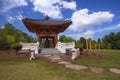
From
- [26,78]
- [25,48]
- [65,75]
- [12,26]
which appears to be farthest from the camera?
[12,26]

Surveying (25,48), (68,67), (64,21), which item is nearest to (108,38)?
(64,21)

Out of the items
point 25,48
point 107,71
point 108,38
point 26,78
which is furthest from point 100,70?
point 108,38

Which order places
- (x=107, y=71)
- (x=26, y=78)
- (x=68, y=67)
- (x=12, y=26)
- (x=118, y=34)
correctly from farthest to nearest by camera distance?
(x=118, y=34), (x=12, y=26), (x=68, y=67), (x=107, y=71), (x=26, y=78)

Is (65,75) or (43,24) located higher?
(43,24)

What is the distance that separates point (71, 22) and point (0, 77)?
71.4ft

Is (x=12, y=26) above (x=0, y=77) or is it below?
above

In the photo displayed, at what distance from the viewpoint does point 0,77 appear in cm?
967

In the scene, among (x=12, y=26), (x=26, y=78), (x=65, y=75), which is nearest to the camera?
(x=26, y=78)

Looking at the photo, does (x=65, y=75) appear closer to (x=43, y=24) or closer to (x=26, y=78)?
(x=26, y=78)

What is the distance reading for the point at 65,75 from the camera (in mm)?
10477

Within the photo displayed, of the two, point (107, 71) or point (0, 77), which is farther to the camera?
point (107, 71)

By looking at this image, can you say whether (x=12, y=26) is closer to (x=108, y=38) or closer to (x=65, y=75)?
(x=108, y=38)

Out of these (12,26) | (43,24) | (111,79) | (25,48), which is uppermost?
(12,26)

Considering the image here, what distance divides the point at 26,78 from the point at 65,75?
7.66ft
